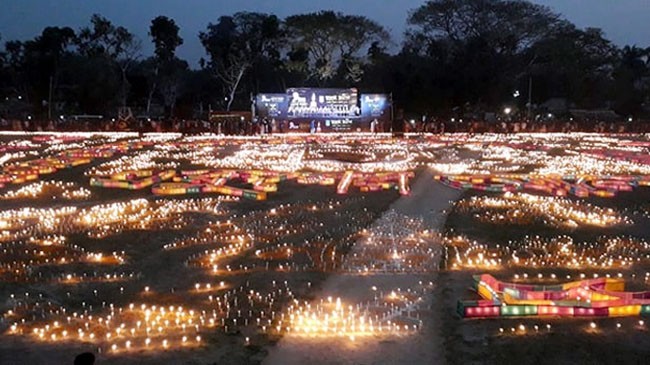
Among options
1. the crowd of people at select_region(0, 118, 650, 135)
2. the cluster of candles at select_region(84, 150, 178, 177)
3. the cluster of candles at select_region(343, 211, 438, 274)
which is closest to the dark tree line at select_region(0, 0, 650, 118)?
the crowd of people at select_region(0, 118, 650, 135)

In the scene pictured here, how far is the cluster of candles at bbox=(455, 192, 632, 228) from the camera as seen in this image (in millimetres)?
15820

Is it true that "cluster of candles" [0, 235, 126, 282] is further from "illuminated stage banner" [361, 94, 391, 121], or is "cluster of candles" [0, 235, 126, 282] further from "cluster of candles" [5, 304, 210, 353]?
"illuminated stage banner" [361, 94, 391, 121]

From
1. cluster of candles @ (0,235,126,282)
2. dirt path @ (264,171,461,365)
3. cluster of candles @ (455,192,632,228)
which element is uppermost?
cluster of candles @ (455,192,632,228)

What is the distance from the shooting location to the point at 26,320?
902 centimetres

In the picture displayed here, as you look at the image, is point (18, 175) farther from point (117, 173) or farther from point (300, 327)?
point (300, 327)

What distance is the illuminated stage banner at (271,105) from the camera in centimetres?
5104

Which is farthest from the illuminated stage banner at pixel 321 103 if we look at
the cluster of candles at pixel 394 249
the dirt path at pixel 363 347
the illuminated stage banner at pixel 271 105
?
the dirt path at pixel 363 347

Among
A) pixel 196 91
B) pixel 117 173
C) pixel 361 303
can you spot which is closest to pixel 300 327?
pixel 361 303

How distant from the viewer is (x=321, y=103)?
5125 centimetres

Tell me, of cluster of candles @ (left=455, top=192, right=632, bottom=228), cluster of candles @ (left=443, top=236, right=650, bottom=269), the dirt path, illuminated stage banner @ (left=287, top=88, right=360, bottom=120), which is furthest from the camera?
illuminated stage banner @ (left=287, top=88, right=360, bottom=120)

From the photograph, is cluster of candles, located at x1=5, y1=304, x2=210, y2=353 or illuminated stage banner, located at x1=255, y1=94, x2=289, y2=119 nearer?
cluster of candles, located at x1=5, y1=304, x2=210, y2=353

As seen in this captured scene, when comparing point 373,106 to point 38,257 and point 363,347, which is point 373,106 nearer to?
point 38,257

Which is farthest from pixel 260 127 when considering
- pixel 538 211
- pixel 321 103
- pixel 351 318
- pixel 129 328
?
pixel 129 328

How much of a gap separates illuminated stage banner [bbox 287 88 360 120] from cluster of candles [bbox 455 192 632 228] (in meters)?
32.8
